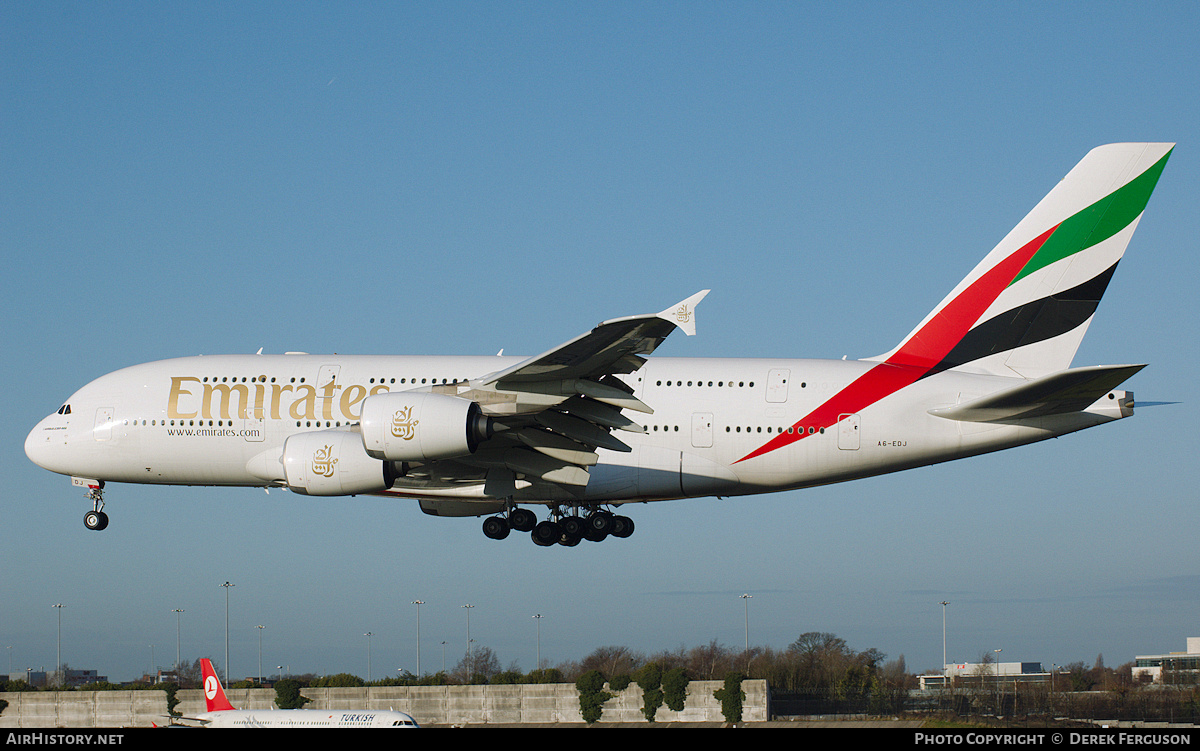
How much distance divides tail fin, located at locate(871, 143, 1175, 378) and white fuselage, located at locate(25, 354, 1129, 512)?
2.88 feet

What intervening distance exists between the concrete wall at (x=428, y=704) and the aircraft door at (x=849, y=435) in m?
26.4

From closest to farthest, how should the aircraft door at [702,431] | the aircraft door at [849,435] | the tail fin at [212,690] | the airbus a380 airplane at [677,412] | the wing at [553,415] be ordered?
the wing at [553,415] < the airbus a380 airplane at [677,412] < the aircraft door at [849,435] < the aircraft door at [702,431] < the tail fin at [212,690]

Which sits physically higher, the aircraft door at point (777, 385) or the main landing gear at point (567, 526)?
the aircraft door at point (777, 385)

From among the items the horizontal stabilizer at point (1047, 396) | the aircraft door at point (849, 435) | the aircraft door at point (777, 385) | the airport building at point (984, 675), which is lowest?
the airport building at point (984, 675)

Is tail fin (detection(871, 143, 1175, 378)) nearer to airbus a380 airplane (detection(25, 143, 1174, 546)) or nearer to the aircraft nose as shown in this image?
airbus a380 airplane (detection(25, 143, 1174, 546))

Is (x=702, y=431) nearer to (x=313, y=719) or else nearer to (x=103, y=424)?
(x=103, y=424)

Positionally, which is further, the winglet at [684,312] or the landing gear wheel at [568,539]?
the landing gear wheel at [568,539]

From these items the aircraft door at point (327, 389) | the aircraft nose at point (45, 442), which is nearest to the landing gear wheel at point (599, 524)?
the aircraft door at point (327, 389)

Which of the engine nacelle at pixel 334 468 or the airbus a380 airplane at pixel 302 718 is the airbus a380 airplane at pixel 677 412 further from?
the airbus a380 airplane at pixel 302 718

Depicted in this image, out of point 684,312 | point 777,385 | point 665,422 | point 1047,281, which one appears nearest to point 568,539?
point 665,422

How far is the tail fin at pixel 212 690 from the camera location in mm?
40375

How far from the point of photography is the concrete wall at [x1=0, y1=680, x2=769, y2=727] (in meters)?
51.1

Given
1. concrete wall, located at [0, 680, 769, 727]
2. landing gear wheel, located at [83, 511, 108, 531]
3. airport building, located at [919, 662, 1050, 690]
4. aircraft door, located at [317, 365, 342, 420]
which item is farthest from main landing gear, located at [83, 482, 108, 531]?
airport building, located at [919, 662, 1050, 690]
